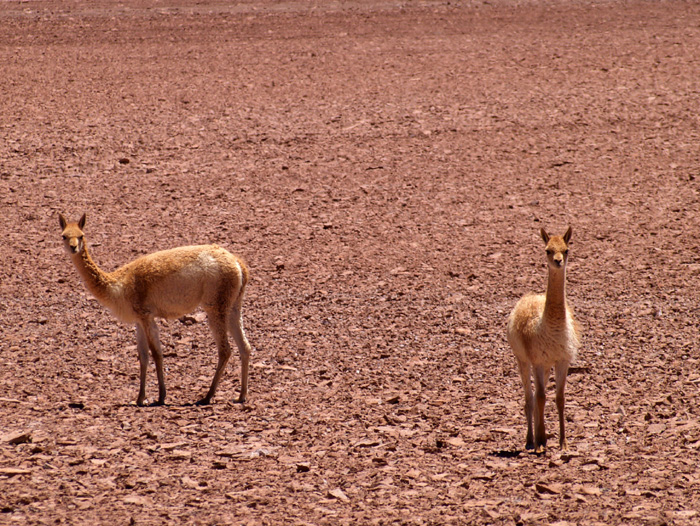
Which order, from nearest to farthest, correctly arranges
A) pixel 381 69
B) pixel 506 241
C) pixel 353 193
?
pixel 506 241, pixel 353 193, pixel 381 69

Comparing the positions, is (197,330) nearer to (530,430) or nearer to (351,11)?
(530,430)

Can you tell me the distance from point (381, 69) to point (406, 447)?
46.7 ft

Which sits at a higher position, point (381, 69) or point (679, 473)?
point (381, 69)

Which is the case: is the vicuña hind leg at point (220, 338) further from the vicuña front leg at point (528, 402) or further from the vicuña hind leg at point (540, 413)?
the vicuña hind leg at point (540, 413)

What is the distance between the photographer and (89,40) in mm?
23266

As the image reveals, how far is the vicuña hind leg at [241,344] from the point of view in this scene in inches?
385

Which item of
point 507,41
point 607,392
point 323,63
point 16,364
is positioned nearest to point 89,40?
point 323,63

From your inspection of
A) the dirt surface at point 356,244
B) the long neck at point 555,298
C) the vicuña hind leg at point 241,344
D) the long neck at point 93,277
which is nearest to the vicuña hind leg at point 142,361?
the dirt surface at point 356,244

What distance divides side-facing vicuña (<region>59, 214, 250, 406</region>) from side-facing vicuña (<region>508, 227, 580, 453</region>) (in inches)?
118

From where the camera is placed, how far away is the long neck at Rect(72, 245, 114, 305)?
32.1 feet

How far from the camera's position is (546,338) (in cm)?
802

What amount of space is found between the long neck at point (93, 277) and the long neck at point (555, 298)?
4.60m

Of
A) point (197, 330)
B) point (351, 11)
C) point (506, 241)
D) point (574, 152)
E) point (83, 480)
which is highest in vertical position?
point (351, 11)

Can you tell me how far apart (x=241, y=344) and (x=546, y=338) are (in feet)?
11.2
